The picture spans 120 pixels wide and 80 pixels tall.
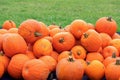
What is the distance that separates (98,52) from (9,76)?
64 centimetres

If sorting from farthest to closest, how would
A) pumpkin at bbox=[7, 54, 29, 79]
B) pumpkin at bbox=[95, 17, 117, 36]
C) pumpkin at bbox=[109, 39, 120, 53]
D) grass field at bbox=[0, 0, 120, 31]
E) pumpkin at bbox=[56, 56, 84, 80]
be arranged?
grass field at bbox=[0, 0, 120, 31] < pumpkin at bbox=[95, 17, 117, 36] < pumpkin at bbox=[109, 39, 120, 53] < pumpkin at bbox=[7, 54, 29, 79] < pumpkin at bbox=[56, 56, 84, 80]

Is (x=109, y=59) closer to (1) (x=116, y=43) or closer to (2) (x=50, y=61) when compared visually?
(1) (x=116, y=43)

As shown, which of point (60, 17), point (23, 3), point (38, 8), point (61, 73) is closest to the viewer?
point (61, 73)

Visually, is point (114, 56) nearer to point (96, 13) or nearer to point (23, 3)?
point (96, 13)

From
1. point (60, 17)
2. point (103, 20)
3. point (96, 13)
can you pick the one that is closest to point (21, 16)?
point (60, 17)

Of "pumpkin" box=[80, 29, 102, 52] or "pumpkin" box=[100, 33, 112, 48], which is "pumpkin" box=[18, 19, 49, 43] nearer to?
"pumpkin" box=[80, 29, 102, 52]

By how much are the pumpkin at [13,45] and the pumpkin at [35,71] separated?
0.54 feet

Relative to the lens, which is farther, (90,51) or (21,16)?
(21,16)

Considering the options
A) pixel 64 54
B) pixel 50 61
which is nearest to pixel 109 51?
pixel 64 54

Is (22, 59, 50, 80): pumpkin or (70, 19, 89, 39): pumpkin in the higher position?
(70, 19, 89, 39): pumpkin

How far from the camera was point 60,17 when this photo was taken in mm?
7906

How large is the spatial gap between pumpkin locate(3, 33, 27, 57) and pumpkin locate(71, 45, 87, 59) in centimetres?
34

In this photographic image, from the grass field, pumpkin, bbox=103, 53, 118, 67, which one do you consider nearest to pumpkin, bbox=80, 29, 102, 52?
pumpkin, bbox=103, 53, 118, 67

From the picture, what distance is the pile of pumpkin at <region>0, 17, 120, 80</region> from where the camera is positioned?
6.66 feet
